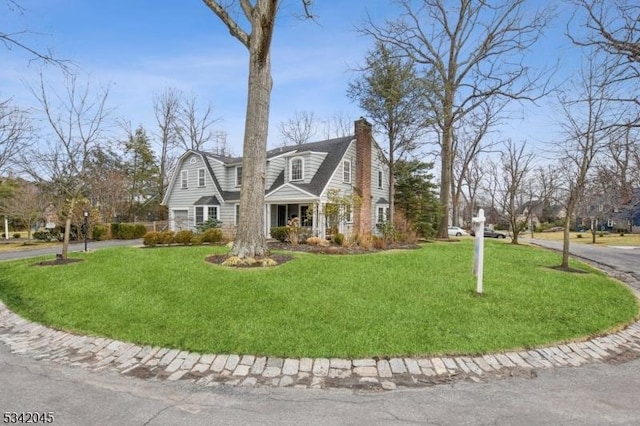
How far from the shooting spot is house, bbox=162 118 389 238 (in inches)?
729

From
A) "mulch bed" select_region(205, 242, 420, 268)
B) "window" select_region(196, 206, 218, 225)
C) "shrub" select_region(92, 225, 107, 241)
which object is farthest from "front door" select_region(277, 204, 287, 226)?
"shrub" select_region(92, 225, 107, 241)

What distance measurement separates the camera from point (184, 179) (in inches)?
981

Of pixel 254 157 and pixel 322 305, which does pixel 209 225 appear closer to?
pixel 254 157

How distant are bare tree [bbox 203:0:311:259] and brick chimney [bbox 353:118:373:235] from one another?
10894mm

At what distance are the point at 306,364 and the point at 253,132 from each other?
6197mm

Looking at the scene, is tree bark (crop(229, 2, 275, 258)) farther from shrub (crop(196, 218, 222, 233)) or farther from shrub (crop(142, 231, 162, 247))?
shrub (crop(196, 218, 222, 233))

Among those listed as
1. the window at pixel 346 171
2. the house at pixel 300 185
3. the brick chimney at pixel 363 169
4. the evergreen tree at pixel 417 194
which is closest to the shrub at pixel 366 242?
the house at pixel 300 185

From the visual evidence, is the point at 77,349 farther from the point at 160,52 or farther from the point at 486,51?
the point at 486,51

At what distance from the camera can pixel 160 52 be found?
12133 millimetres

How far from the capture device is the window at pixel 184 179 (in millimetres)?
24734

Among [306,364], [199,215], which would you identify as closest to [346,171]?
[199,215]

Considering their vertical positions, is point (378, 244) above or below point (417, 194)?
below

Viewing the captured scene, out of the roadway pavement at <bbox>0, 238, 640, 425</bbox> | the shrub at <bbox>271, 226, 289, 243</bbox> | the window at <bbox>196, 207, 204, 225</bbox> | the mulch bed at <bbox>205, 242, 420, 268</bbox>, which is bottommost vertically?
the roadway pavement at <bbox>0, 238, 640, 425</bbox>

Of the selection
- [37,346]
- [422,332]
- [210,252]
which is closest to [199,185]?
[210,252]
